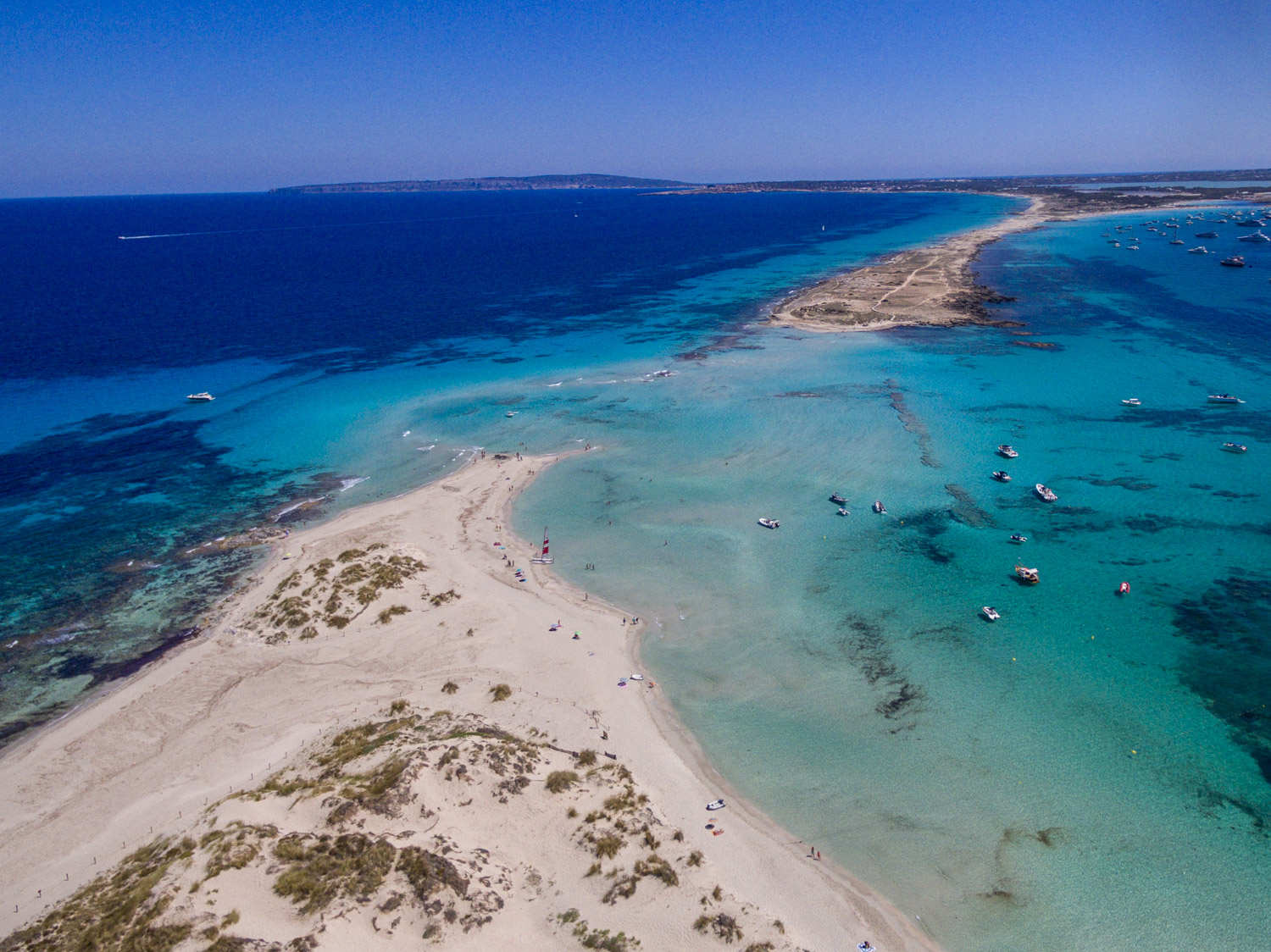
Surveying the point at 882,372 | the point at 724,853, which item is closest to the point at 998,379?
the point at 882,372

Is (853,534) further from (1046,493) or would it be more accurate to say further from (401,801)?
(401,801)

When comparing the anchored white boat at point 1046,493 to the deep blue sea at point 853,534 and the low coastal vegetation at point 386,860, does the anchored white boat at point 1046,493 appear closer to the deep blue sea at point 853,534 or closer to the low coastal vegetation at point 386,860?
the deep blue sea at point 853,534

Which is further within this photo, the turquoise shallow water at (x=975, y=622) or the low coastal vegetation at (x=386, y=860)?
the turquoise shallow water at (x=975, y=622)

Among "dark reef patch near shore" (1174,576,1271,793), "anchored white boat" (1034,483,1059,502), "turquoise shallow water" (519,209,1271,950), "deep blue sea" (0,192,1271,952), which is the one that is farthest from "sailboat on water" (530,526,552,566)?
"anchored white boat" (1034,483,1059,502)

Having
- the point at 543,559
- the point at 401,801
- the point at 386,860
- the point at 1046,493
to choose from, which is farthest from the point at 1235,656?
the point at 386,860

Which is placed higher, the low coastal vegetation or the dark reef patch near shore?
the low coastal vegetation

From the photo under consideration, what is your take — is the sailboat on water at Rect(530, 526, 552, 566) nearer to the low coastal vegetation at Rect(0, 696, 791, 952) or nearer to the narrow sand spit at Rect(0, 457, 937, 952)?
the narrow sand spit at Rect(0, 457, 937, 952)

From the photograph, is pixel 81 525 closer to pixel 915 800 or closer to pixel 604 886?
pixel 604 886

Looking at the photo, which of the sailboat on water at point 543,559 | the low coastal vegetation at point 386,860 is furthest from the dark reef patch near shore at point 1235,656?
the sailboat on water at point 543,559
